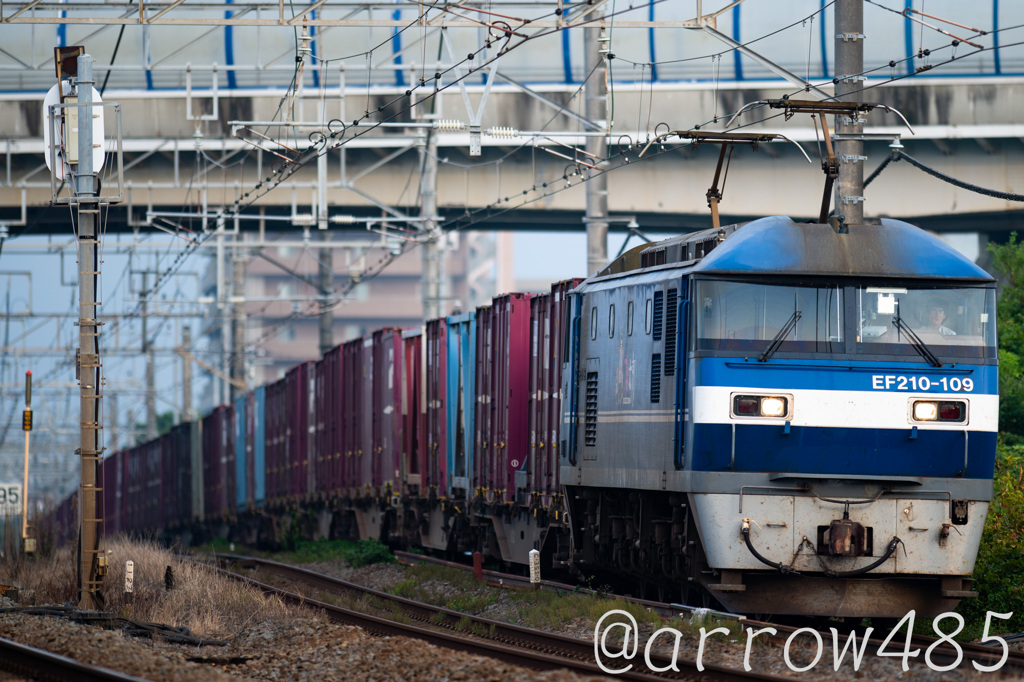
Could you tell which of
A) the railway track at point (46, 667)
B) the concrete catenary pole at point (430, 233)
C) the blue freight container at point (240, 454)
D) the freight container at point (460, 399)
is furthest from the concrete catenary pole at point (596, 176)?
the blue freight container at point (240, 454)

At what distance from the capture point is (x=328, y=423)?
3102 centimetres

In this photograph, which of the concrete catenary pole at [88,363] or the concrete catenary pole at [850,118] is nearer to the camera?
the concrete catenary pole at [850,118]

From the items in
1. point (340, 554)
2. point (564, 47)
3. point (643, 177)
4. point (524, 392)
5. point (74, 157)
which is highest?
point (564, 47)

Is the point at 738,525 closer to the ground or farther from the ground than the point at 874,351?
closer to the ground

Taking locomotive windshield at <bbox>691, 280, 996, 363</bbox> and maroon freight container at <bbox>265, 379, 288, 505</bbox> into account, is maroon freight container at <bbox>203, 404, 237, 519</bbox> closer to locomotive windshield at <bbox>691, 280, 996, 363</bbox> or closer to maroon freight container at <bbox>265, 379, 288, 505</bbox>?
maroon freight container at <bbox>265, 379, 288, 505</bbox>

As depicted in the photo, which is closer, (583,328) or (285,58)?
(583,328)

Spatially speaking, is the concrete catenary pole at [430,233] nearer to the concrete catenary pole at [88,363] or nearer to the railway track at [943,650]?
the concrete catenary pole at [88,363]

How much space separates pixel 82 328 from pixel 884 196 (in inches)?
820

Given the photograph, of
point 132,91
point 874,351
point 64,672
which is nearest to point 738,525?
point 874,351

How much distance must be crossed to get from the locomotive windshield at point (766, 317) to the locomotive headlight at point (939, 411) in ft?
2.72

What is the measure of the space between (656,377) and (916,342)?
7.87 ft

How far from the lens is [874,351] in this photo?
42.6 feet

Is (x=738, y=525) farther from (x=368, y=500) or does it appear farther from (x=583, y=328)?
(x=368, y=500)

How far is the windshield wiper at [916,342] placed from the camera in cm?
1296
